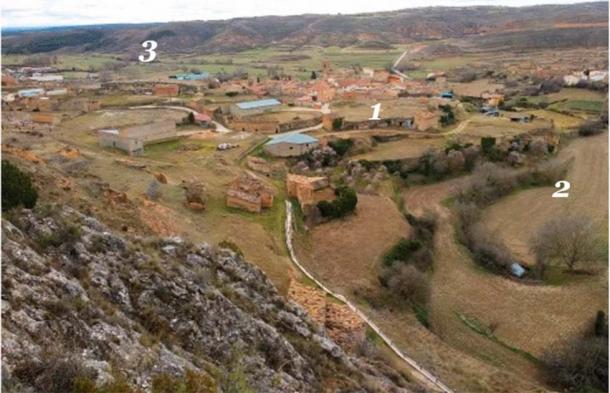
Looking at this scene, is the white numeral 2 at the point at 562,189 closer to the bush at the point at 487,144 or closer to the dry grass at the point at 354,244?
the bush at the point at 487,144

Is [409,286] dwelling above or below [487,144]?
below

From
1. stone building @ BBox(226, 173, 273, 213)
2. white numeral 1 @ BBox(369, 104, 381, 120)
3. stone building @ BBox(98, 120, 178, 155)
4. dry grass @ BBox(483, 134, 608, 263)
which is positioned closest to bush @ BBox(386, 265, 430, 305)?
stone building @ BBox(226, 173, 273, 213)

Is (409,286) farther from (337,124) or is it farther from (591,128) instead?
(591,128)

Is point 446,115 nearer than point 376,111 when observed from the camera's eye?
Yes

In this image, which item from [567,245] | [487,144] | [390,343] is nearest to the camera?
[390,343]

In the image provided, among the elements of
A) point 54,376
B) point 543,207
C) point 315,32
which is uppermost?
point 315,32

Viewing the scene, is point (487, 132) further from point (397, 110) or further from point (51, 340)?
point (51, 340)

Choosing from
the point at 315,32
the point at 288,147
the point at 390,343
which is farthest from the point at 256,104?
the point at 315,32
